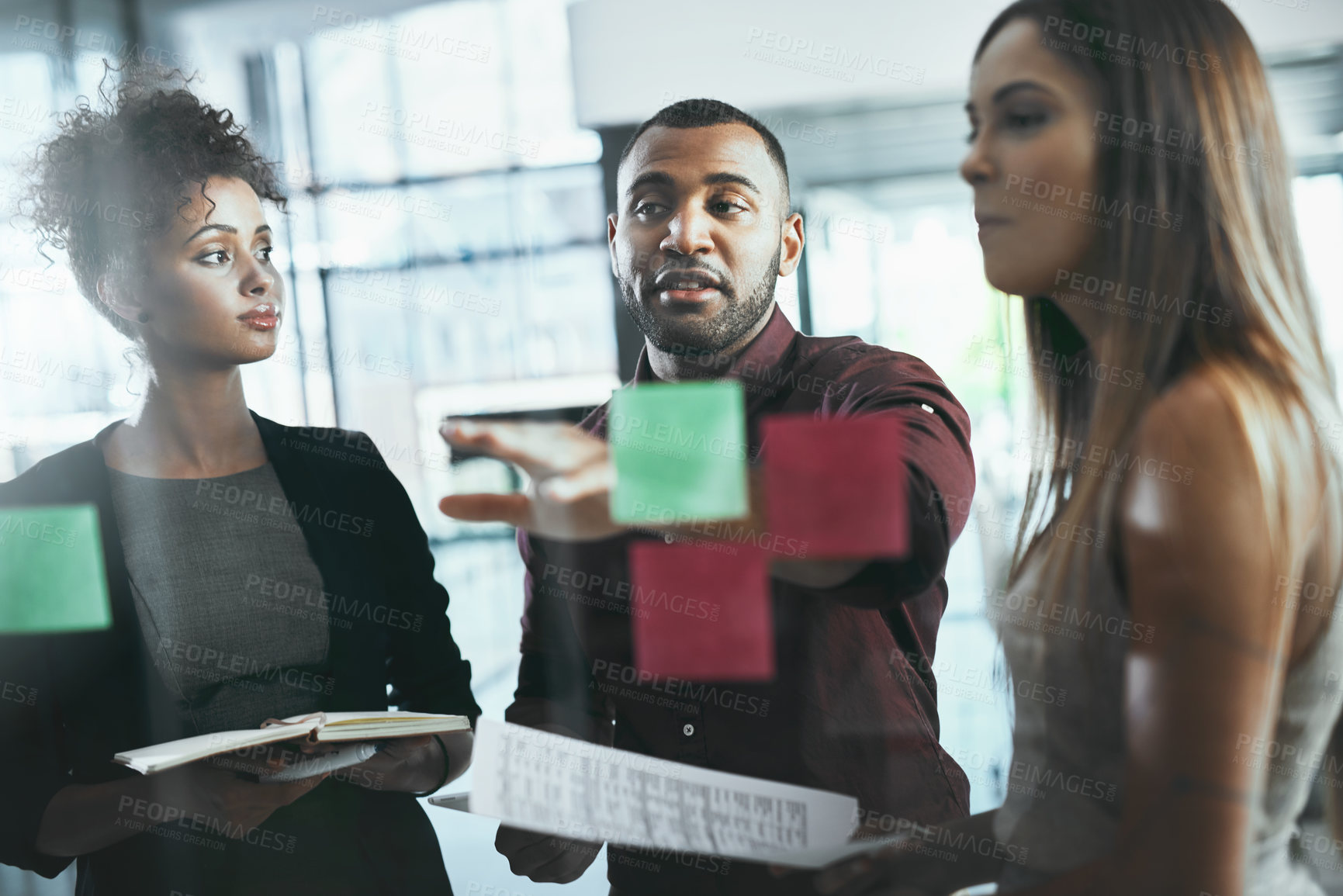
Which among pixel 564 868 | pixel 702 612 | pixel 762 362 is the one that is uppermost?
pixel 762 362

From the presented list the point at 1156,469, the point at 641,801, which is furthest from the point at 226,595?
the point at 1156,469

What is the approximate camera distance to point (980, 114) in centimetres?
96

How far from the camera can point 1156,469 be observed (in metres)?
0.80

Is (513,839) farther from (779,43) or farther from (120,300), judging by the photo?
Result: (779,43)

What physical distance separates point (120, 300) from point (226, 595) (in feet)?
1.44

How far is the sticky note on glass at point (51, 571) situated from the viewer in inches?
47.6

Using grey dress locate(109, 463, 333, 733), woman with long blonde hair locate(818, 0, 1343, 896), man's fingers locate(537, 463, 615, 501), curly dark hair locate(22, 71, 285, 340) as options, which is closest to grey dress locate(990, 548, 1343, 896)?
woman with long blonde hair locate(818, 0, 1343, 896)

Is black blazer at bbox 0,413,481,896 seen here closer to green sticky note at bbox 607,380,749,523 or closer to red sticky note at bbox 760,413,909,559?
green sticky note at bbox 607,380,749,523

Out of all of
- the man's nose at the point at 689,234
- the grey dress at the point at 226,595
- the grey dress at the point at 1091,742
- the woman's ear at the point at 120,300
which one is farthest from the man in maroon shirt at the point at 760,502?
the woman's ear at the point at 120,300

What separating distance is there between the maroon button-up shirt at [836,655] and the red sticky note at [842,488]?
15 millimetres

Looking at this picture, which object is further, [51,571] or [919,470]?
[51,571]

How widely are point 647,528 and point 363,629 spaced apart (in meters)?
0.47

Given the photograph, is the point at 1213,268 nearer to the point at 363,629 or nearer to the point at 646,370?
the point at 646,370

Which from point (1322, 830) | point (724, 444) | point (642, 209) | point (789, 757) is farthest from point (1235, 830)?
point (642, 209)
